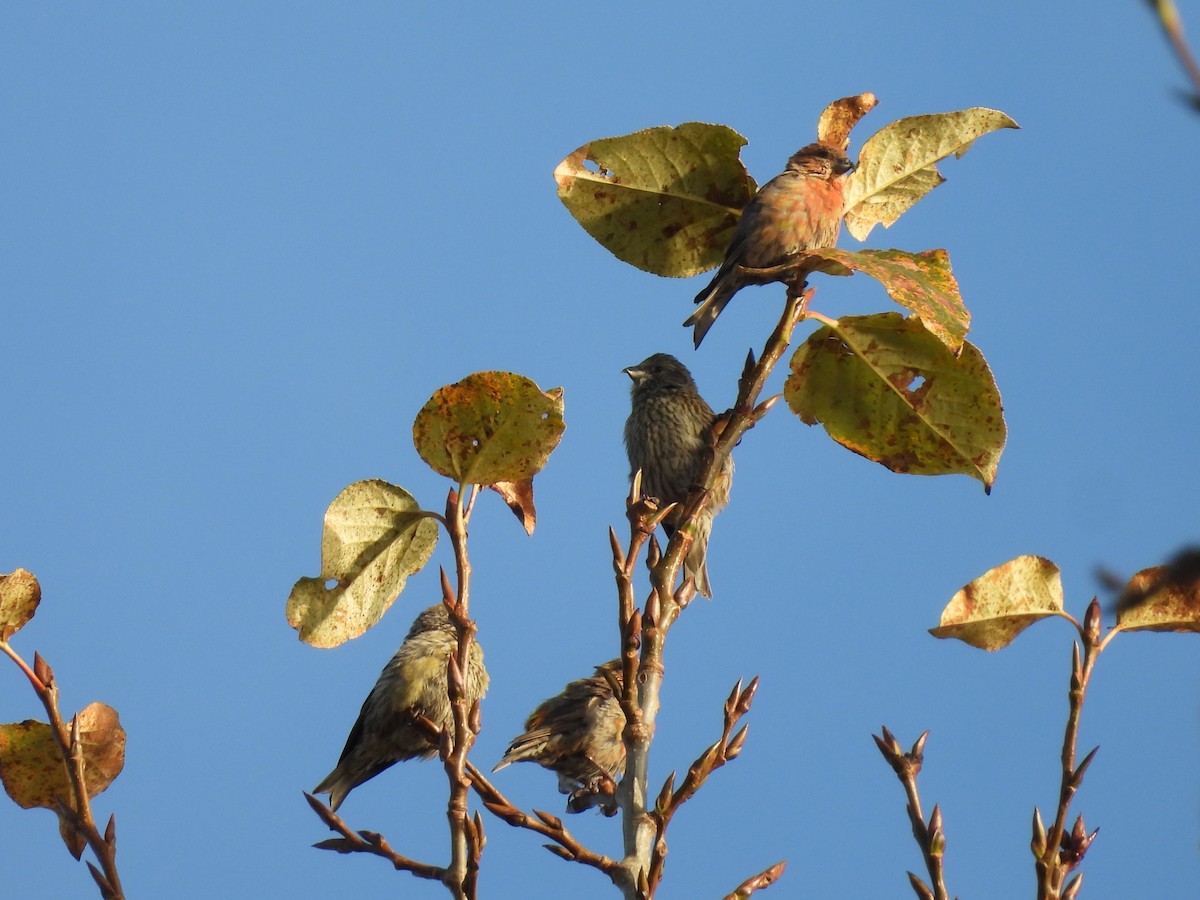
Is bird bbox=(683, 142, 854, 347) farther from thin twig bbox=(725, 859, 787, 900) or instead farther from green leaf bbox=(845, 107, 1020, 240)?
thin twig bbox=(725, 859, 787, 900)

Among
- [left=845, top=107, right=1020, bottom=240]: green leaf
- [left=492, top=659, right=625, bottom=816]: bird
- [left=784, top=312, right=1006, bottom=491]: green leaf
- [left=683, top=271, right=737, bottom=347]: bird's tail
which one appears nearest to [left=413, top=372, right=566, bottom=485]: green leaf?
[left=784, top=312, right=1006, bottom=491]: green leaf

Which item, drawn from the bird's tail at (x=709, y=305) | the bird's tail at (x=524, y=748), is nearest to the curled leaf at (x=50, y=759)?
the bird's tail at (x=709, y=305)

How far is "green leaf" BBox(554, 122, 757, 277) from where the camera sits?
3.09 m

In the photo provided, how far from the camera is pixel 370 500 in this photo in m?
2.69

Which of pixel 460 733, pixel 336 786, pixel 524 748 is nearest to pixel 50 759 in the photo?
pixel 460 733

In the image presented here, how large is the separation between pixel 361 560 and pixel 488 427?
17.4 inches

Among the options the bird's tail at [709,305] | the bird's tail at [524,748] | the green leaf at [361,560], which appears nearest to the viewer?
the green leaf at [361,560]

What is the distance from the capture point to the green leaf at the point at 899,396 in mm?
2713

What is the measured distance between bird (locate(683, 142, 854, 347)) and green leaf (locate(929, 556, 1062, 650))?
98 centimetres

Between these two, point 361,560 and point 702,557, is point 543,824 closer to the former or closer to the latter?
point 361,560

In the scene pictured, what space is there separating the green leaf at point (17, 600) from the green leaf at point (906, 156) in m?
1.97

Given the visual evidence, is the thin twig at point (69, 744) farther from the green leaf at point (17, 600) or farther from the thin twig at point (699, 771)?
the thin twig at point (699, 771)

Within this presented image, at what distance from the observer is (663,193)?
313cm

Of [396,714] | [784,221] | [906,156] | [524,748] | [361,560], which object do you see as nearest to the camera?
[361,560]
